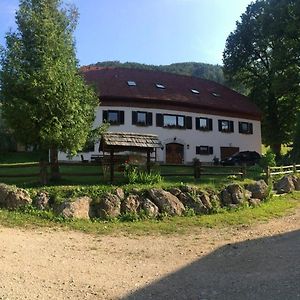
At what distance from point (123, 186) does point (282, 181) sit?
400 inches

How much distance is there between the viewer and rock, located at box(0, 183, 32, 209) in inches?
674

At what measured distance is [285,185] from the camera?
81.9 ft

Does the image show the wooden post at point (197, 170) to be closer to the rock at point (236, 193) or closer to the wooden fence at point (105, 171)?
the wooden fence at point (105, 171)

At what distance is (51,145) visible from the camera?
19.7m

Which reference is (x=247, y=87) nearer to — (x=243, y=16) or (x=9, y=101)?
(x=243, y=16)

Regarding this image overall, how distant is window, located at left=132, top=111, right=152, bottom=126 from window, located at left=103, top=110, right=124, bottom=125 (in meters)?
1.07

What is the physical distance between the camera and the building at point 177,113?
39719mm

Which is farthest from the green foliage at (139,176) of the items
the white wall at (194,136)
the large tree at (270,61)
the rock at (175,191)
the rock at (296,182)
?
the large tree at (270,61)

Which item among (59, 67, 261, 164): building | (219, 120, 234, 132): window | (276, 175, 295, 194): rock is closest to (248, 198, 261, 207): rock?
(276, 175, 295, 194): rock

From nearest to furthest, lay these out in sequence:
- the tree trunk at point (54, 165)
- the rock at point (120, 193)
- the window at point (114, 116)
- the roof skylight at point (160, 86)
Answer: the rock at point (120, 193) < the tree trunk at point (54, 165) < the window at point (114, 116) < the roof skylight at point (160, 86)

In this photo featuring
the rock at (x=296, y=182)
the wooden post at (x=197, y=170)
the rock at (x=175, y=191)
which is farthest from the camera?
the rock at (x=296, y=182)

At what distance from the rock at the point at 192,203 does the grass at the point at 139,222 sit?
1.72 ft

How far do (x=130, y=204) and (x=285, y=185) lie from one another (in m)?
10.5

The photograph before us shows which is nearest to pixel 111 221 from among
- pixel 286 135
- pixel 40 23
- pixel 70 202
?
pixel 70 202
